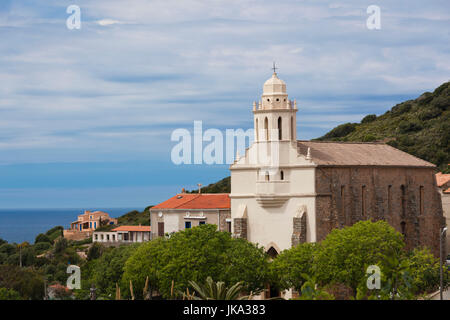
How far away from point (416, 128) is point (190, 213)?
70378 mm

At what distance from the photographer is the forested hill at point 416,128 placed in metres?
118

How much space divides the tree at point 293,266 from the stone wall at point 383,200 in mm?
4342

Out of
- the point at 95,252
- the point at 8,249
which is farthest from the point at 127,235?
the point at 8,249

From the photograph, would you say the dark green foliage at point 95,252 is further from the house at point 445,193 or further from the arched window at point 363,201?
the house at point 445,193

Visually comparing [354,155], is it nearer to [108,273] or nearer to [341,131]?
[108,273]

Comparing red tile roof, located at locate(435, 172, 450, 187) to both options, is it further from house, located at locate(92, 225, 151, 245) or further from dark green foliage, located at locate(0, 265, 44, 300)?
dark green foliage, located at locate(0, 265, 44, 300)

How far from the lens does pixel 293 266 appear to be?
167 ft

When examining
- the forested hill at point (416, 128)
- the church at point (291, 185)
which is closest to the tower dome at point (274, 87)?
the church at point (291, 185)

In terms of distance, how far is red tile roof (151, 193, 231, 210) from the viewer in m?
74.8

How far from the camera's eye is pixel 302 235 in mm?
55938

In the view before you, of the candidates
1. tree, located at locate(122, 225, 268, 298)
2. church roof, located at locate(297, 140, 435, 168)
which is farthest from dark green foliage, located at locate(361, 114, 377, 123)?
tree, located at locate(122, 225, 268, 298)
